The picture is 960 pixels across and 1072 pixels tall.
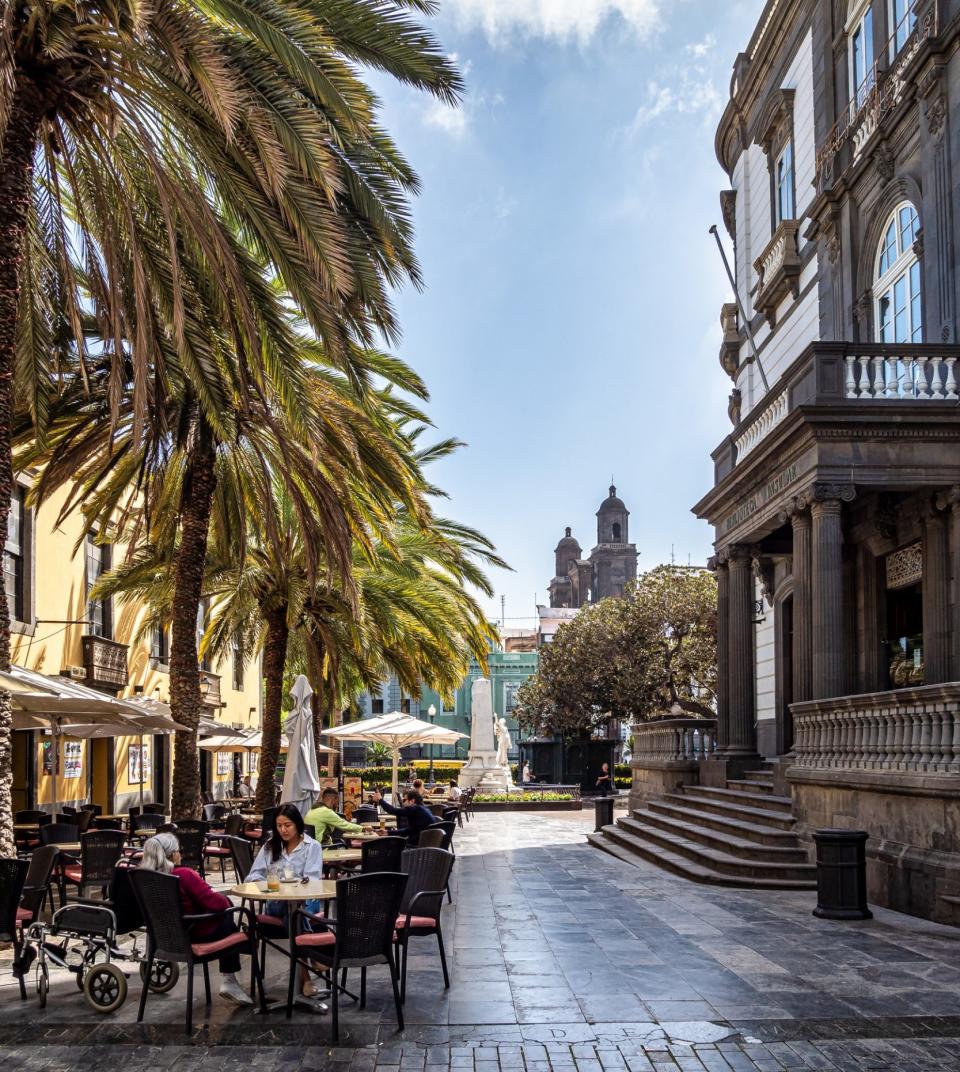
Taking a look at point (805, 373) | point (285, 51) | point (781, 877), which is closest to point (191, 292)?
point (285, 51)

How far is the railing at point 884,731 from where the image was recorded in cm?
1225

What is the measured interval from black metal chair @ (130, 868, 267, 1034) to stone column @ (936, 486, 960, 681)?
11.3 metres

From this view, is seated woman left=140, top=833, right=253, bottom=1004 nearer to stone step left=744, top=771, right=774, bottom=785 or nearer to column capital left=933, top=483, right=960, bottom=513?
column capital left=933, top=483, right=960, bottom=513

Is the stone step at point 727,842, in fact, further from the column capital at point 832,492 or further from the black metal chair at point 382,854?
the black metal chair at point 382,854

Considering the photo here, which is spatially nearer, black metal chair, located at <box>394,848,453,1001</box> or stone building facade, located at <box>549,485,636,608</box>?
black metal chair, located at <box>394,848,453,1001</box>

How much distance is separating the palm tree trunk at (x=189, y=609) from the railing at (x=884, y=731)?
842cm

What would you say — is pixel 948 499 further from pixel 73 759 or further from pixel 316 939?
pixel 73 759

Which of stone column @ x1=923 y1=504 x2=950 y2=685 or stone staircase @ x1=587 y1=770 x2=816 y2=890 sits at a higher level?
stone column @ x1=923 y1=504 x2=950 y2=685

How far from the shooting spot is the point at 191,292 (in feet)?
45.6

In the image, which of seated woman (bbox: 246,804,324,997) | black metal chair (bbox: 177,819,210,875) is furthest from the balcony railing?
seated woman (bbox: 246,804,324,997)

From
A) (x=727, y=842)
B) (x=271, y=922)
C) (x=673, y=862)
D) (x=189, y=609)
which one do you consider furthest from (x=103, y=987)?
(x=673, y=862)

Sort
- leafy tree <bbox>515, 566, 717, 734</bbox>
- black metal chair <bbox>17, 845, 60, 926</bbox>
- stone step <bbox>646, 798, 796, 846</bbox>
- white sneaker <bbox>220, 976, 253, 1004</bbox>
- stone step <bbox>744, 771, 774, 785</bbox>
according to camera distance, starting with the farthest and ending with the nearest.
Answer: leafy tree <bbox>515, 566, 717, 734</bbox>, stone step <bbox>744, 771, 774, 785</bbox>, stone step <bbox>646, 798, 796, 846</bbox>, black metal chair <bbox>17, 845, 60, 926</bbox>, white sneaker <bbox>220, 976, 253, 1004</bbox>

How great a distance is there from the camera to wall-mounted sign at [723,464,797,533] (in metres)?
17.5

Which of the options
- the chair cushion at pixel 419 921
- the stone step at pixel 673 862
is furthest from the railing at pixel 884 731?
the chair cushion at pixel 419 921
